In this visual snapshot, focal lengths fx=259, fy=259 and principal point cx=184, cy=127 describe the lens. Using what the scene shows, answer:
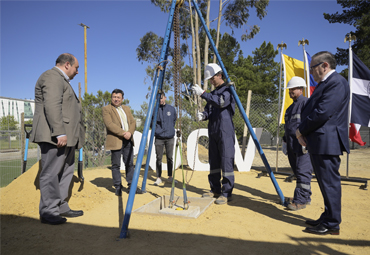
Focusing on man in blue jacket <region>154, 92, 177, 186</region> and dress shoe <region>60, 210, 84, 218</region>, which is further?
man in blue jacket <region>154, 92, 177, 186</region>

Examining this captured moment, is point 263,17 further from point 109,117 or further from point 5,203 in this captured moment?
point 5,203

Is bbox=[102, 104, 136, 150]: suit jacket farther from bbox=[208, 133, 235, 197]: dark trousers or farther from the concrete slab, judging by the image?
bbox=[208, 133, 235, 197]: dark trousers

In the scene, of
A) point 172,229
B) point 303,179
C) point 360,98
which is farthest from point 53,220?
point 360,98

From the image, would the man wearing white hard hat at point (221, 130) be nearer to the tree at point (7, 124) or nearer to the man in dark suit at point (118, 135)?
the man in dark suit at point (118, 135)

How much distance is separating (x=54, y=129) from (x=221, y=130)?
7.96 ft

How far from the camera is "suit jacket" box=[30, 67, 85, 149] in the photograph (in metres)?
2.99

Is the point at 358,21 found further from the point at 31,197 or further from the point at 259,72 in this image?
the point at 31,197

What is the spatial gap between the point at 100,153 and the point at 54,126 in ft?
23.1

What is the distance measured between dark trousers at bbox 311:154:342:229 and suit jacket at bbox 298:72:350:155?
0.11 m

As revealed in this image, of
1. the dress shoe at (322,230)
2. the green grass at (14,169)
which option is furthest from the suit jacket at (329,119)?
the green grass at (14,169)

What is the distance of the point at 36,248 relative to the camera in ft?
8.13

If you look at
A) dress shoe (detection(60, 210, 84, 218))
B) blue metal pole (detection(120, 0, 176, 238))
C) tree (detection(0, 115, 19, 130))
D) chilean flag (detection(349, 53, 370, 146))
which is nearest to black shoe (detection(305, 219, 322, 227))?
blue metal pole (detection(120, 0, 176, 238))

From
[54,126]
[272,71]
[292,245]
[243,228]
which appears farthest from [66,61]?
[272,71]

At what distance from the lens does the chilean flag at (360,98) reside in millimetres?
6035
